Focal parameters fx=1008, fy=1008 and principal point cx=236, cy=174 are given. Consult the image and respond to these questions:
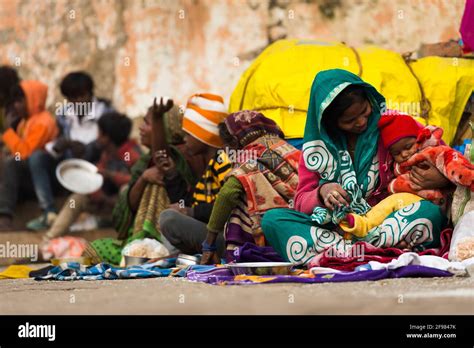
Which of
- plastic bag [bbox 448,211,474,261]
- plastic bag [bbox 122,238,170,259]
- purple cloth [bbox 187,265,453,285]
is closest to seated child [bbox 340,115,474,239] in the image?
plastic bag [bbox 448,211,474,261]

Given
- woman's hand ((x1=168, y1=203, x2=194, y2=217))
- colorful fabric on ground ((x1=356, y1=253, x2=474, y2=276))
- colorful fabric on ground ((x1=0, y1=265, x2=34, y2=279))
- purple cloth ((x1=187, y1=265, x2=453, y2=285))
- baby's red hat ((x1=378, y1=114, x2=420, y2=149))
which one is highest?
baby's red hat ((x1=378, y1=114, x2=420, y2=149))

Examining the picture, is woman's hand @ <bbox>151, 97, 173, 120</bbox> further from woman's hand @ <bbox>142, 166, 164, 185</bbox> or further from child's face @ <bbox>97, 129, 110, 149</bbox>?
child's face @ <bbox>97, 129, 110, 149</bbox>

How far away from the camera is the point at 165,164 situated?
726cm

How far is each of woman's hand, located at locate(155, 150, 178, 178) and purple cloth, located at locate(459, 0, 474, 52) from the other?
2.32 meters

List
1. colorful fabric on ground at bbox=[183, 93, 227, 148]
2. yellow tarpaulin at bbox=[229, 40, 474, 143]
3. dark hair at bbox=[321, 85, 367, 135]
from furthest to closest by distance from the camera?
colorful fabric on ground at bbox=[183, 93, 227, 148], yellow tarpaulin at bbox=[229, 40, 474, 143], dark hair at bbox=[321, 85, 367, 135]

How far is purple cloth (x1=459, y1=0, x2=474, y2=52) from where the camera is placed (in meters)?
7.23

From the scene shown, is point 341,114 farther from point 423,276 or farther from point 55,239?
point 55,239

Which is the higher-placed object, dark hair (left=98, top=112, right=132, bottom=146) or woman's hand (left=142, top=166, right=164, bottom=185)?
dark hair (left=98, top=112, right=132, bottom=146)

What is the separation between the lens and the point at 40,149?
9.16m

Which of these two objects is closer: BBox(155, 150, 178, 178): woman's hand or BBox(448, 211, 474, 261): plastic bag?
BBox(448, 211, 474, 261): plastic bag

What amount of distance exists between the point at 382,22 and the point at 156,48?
86.4 inches

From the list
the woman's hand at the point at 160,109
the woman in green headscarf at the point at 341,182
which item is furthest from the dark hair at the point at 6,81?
the woman in green headscarf at the point at 341,182

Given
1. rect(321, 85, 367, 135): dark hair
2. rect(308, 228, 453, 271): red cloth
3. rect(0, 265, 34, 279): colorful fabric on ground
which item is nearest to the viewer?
rect(308, 228, 453, 271): red cloth
